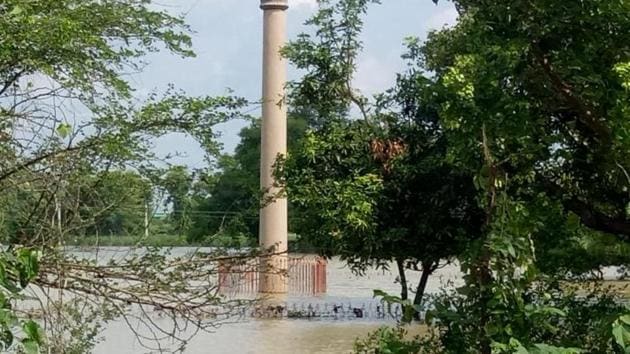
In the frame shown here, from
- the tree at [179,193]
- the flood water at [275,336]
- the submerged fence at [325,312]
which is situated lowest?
the flood water at [275,336]

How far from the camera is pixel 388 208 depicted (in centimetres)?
1032

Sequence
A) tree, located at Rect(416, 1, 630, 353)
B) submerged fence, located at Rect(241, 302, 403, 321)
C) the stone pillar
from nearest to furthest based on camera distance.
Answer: tree, located at Rect(416, 1, 630, 353) → submerged fence, located at Rect(241, 302, 403, 321) → the stone pillar

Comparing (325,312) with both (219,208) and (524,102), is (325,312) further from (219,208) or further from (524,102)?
(524,102)

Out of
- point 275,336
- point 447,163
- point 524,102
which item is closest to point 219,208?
point 447,163

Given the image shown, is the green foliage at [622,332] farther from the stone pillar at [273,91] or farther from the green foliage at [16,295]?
the stone pillar at [273,91]

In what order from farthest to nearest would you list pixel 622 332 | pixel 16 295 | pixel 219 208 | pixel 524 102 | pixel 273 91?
1. pixel 273 91
2. pixel 219 208
3. pixel 524 102
4. pixel 622 332
5. pixel 16 295

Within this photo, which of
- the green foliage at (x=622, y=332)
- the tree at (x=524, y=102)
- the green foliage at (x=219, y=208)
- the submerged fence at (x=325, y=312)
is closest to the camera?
the green foliage at (x=622, y=332)

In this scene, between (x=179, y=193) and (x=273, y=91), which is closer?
(x=179, y=193)

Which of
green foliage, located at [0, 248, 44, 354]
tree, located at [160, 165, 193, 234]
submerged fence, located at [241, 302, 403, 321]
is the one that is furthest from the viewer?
submerged fence, located at [241, 302, 403, 321]

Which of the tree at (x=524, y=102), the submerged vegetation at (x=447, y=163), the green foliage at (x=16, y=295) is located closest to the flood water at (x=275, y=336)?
the submerged vegetation at (x=447, y=163)

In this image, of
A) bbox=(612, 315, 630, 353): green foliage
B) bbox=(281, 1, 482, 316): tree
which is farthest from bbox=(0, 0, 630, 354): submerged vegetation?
bbox=(281, 1, 482, 316): tree

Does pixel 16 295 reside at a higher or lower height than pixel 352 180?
lower

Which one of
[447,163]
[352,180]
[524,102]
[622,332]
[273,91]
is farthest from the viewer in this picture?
[273,91]

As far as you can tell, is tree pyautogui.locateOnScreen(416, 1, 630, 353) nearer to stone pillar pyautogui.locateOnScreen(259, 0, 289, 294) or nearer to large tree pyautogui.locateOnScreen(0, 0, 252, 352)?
large tree pyautogui.locateOnScreen(0, 0, 252, 352)
